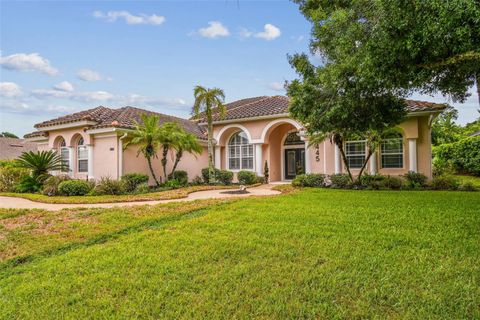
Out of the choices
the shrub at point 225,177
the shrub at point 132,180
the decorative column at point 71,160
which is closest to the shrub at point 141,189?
the shrub at point 132,180

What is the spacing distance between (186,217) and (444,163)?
27125 millimetres

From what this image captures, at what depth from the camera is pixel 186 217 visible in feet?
30.1

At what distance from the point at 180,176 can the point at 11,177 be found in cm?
1023

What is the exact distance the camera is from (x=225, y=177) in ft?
67.1

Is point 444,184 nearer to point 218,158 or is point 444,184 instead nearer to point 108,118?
point 218,158

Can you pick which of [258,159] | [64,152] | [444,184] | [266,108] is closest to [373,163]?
[444,184]

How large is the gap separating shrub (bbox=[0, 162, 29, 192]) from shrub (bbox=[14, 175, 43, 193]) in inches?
29.2

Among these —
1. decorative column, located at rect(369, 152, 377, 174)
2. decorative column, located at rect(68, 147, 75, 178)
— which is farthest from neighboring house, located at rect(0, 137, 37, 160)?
decorative column, located at rect(369, 152, 377, 174)

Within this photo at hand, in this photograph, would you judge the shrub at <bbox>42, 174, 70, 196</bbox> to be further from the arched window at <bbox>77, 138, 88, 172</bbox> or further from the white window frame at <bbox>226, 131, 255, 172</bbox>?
the white window frame at <bbox>226, 131, 255, 172</bbox>

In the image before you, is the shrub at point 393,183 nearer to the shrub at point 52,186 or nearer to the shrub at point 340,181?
the shrub at point 340,181

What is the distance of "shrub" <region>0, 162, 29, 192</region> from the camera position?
1799cm

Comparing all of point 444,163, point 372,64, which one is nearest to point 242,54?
point 372,64

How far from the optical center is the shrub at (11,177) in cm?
1799

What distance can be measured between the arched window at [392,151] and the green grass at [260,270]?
9.34 metres
